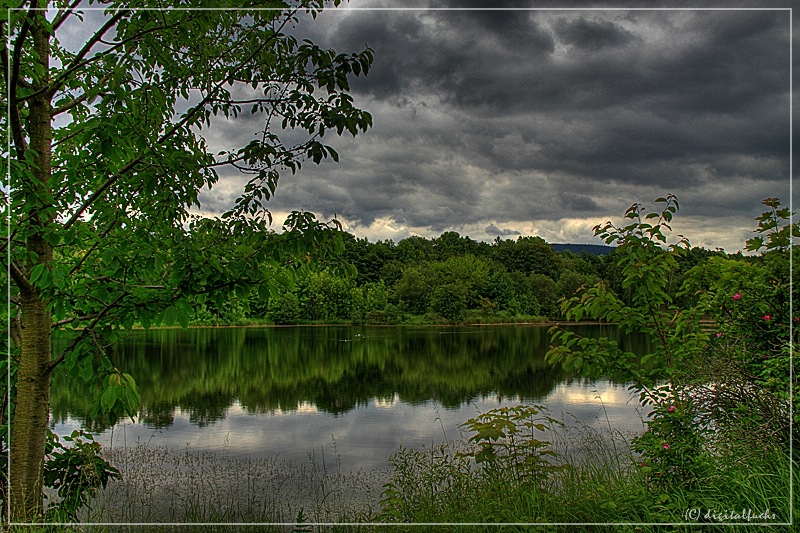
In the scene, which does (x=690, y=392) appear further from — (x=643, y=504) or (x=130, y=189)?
(x=130, y=189)

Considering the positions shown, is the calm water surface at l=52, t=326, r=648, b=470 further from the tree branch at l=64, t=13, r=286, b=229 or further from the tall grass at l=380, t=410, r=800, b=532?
the tree branch at l=64, t=13, r=286, b=229

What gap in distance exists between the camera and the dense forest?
210 inches

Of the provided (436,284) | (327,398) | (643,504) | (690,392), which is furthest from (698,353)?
(436,284)

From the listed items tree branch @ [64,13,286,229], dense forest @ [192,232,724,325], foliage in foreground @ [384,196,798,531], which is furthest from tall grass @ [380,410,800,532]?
tree branch @ [64,13,286,229]

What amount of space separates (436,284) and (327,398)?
20466mm

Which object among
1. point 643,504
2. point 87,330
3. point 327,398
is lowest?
point 327,398

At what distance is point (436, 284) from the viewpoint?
1407 inches

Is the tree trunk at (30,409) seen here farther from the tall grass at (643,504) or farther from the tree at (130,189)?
the tall grass at (643,504)

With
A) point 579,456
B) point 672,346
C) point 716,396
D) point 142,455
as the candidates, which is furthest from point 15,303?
point 579,456

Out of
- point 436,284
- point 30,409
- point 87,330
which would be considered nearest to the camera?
point 87,330

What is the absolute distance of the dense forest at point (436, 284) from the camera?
17.5ft

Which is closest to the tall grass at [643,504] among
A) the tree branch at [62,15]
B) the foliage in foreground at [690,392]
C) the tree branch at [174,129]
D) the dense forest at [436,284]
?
the foliage in foreground at [690,392]

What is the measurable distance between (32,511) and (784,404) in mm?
5373

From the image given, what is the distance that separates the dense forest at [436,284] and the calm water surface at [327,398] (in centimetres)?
243
